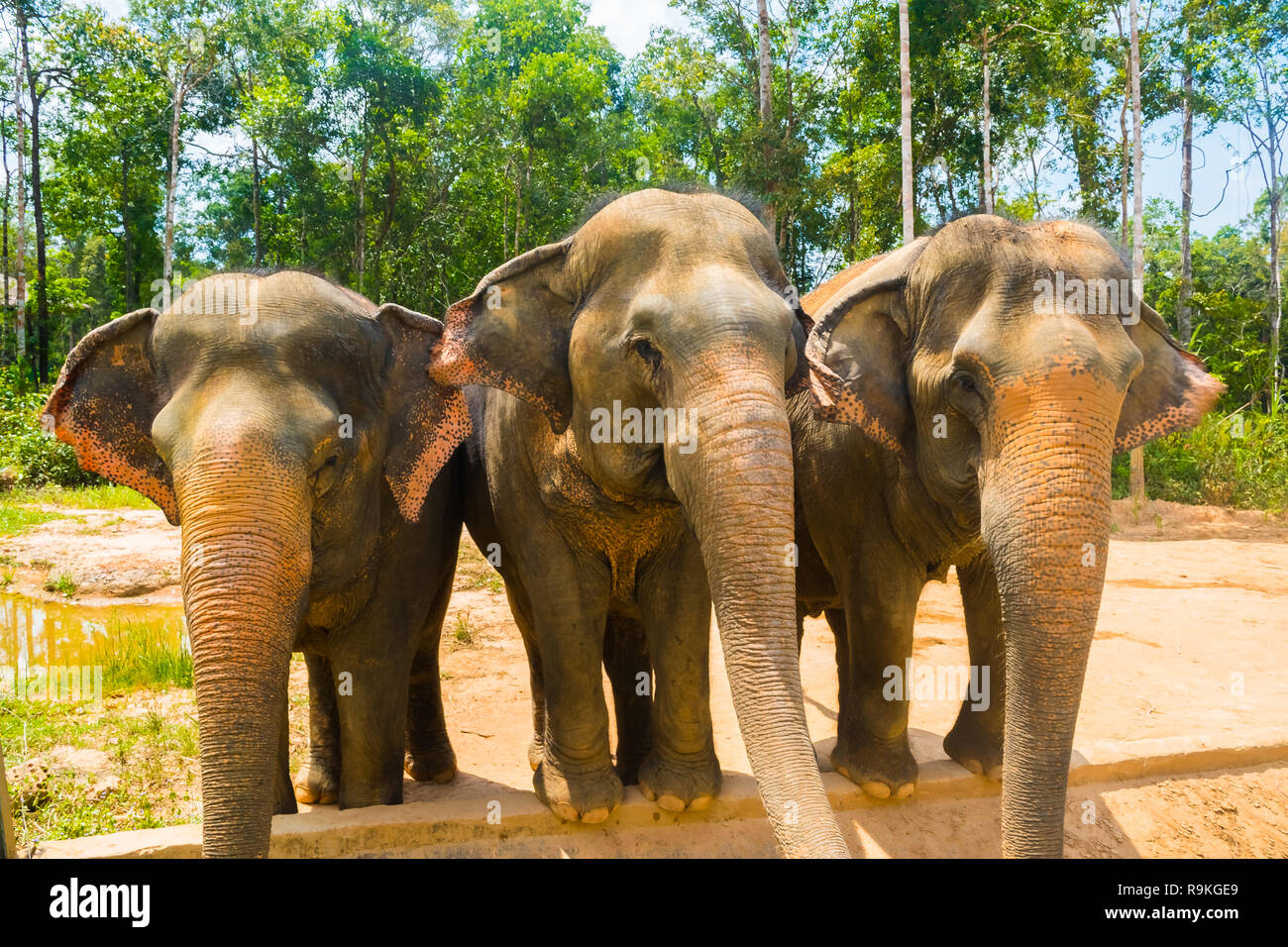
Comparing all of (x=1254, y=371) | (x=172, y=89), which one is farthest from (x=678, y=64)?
(x=1254, y=371)

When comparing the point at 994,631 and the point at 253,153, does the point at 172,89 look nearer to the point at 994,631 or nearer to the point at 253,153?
the point at 253,153

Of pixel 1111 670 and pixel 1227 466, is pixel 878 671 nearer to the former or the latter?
pixel 1111 670

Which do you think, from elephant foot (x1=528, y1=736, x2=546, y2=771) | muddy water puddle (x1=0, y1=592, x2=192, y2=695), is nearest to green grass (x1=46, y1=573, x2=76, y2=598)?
muddy water puddle (x1=0, y1=592, x2=192, y2=695)

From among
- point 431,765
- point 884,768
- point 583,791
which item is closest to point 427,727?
point 431,765

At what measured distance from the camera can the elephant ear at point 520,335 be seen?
3844 mm

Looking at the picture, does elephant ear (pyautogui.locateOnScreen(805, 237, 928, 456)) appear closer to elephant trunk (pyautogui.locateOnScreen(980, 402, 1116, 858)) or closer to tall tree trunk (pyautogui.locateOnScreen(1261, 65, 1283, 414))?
elephant trunk (pyautogui.locateOnScreen(980, 402, 1116, 858))

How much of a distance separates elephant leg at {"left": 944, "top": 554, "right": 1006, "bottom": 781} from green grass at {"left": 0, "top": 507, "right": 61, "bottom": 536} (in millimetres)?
12006

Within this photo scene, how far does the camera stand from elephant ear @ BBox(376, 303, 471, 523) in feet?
13.2

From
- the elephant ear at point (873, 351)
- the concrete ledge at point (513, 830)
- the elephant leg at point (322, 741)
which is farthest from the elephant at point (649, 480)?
the elephant leg at point (322, 741)

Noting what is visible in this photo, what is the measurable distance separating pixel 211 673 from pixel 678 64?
27.7m

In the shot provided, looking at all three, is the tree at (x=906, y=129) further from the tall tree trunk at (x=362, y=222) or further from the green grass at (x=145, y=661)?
the green grass at (x=145, y=661)

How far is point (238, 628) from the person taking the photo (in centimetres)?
291

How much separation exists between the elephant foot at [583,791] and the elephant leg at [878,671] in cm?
123

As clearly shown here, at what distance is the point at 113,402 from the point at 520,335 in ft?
5.43
